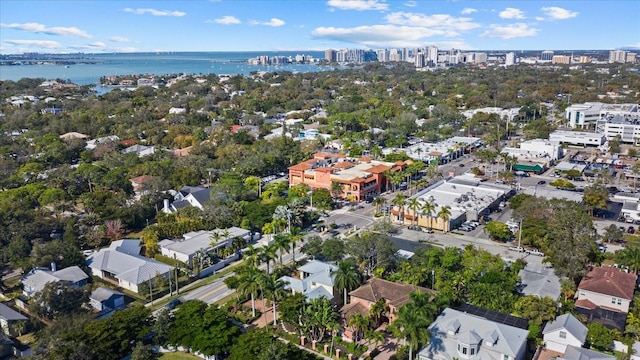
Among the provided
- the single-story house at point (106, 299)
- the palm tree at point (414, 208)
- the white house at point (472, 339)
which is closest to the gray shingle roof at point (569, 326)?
the white house at point (472, 339)

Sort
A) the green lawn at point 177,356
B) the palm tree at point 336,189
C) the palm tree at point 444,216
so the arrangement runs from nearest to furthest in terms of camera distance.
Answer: the green lawn at point 177,356
the palm tree at point 444,216
the palm tree at point 336,189

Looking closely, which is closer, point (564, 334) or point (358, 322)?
point (564, 334)

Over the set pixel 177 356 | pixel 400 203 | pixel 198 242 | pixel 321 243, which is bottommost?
pixel 177 356

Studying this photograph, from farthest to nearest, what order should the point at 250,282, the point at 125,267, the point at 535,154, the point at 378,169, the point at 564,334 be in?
the point at 535,154, the point at 378,169, the point at 125,267, the point at 250,282, the point at 564,334

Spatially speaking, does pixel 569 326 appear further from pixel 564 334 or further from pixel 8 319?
pixel 8 319

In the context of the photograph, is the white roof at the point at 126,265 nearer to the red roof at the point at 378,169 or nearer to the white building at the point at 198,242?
the white building at the point at 198,242

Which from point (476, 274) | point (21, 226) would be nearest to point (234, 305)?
point (476, 274)

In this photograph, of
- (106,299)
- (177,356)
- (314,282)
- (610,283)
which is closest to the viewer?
(177,356)

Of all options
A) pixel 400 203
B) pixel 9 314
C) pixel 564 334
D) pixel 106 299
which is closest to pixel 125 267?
pixel 106 299
